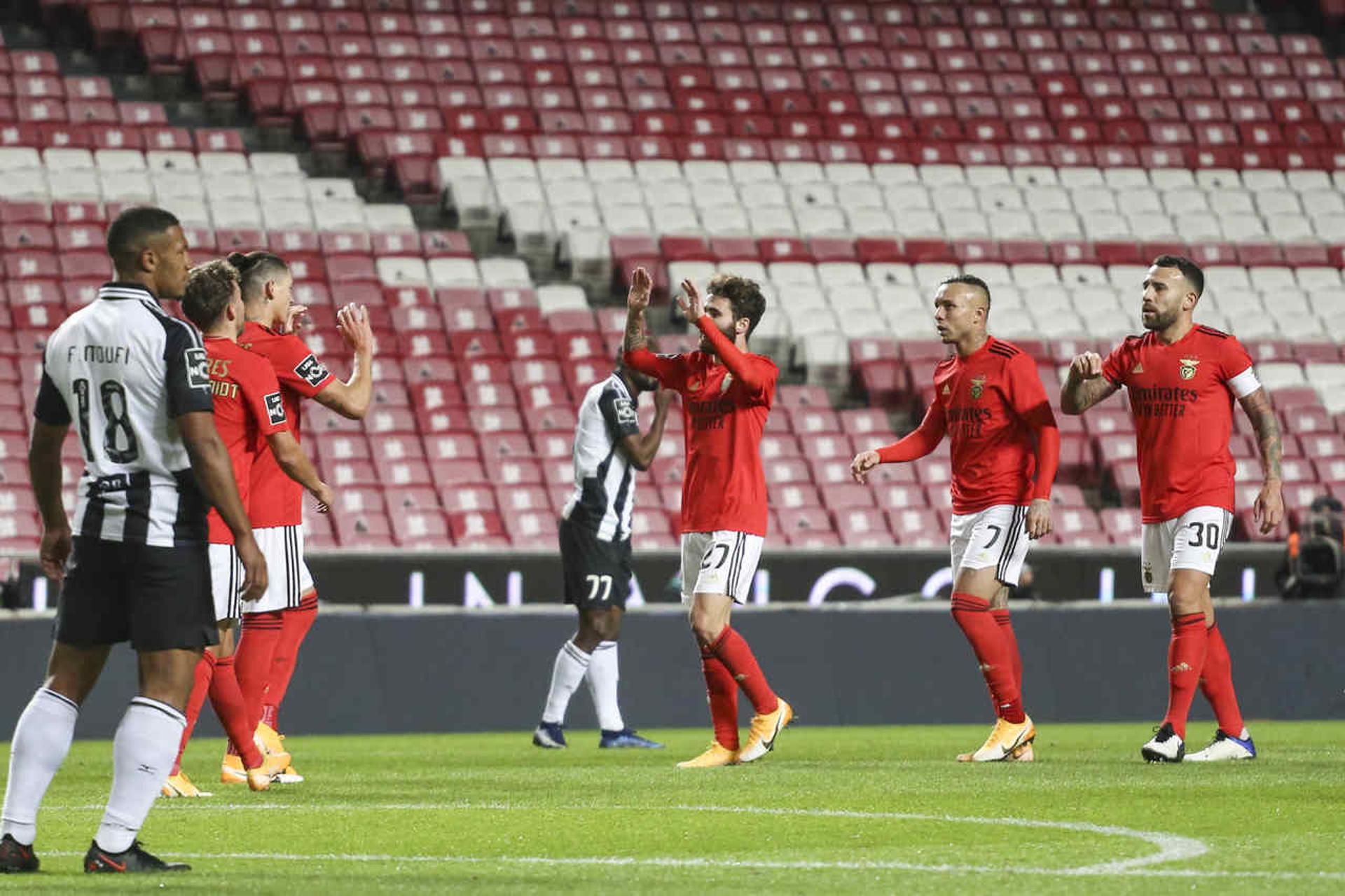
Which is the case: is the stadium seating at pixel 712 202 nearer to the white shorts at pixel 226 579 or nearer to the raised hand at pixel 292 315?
the raised hand at pixel 292 315

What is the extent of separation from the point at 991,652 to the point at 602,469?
8.44 ft

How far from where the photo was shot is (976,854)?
5242 mm

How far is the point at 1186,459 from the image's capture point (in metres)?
8.83

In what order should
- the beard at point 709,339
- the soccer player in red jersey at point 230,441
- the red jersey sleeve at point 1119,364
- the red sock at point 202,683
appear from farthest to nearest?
the red jersey sleeve at point 1119,364
the beard at point 709,339
the red sock at point 202,683
the soccer player in red jersey at point 230,441

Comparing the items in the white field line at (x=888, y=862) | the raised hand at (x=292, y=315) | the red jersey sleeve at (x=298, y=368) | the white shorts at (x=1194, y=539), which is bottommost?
the white field line at (x=888, y=862)

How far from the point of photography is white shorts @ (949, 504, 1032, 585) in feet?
29.2

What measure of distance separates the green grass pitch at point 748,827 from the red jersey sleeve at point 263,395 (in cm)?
126

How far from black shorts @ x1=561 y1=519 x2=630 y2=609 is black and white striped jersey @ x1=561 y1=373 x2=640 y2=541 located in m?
0.05

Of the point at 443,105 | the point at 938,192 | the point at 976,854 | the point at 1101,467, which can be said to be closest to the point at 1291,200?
the point at 938,192

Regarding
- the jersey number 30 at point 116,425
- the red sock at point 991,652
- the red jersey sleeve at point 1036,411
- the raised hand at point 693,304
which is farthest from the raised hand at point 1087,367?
the jersey number 30 at point 116,425

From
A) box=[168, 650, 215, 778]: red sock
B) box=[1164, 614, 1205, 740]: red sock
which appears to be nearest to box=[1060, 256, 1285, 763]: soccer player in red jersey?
box=[1164, 614, 1205, 740]: red sock

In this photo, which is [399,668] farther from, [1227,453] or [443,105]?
[443,105]

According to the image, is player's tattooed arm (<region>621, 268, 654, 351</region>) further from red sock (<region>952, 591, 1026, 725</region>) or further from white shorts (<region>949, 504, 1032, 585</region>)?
red sock (<region>952, 591, 1026, 725</region>)

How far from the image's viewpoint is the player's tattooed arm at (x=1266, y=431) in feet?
28.8
